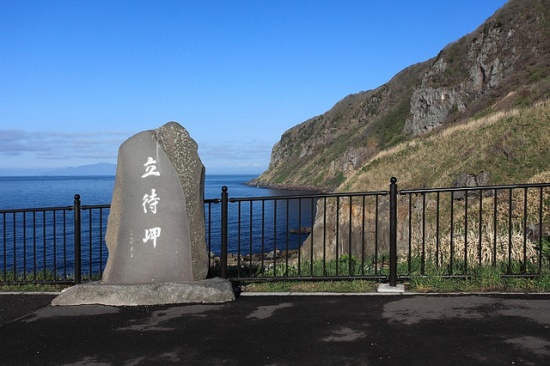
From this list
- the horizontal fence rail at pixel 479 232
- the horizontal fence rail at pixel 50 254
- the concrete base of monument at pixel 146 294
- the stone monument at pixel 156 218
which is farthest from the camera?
the horizontal fence rail at pixel 50 254

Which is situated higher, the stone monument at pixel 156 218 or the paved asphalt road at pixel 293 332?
the stone monument at pixel 156 218

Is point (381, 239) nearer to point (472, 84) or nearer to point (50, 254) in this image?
point (50, 254)

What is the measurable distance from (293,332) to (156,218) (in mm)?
2748

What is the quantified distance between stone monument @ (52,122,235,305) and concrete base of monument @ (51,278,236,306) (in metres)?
0.25

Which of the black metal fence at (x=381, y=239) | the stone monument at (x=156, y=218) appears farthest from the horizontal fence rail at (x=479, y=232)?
the stone monument at (x=156, y=218)

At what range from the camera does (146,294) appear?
6848 millimetres

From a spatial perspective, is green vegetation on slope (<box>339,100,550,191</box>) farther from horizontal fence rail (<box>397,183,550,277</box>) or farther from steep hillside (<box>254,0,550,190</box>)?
horizontal fence rail (<box>397,183,550,277</box>)

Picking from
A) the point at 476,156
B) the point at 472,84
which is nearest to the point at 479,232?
the point at 476,156

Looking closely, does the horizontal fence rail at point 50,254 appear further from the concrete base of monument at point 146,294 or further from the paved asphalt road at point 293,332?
the paved asphalt road at point 293,332

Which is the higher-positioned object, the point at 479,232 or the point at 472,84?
the point at 472,84

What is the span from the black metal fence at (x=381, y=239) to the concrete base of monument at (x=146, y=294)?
0.95 metres

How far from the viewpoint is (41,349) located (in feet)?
17.3

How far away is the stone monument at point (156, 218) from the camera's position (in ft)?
23.8

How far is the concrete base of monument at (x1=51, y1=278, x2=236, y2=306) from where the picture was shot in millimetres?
6844
